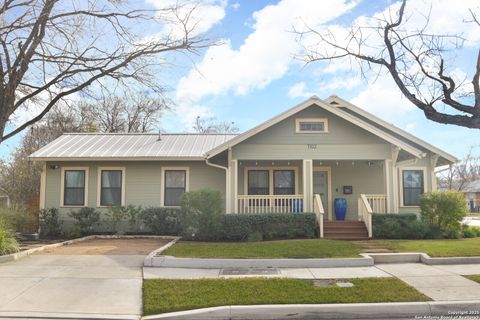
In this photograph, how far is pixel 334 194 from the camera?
59.1 feet

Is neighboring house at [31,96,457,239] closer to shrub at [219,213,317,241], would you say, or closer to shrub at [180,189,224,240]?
shrub at [219,213,317,241]

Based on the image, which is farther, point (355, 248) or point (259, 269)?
point (355, 248)

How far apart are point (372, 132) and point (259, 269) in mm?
8067

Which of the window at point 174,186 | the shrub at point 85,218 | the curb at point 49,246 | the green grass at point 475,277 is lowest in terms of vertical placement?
the green grass at point 475,277

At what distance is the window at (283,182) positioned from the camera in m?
17.9

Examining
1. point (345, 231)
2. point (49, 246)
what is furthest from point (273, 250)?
point (49, 246)

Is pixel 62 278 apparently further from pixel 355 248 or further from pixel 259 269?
pixel 355 248

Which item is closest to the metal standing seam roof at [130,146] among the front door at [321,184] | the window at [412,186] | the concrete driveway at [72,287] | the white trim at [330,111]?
the white trim at [330,111]

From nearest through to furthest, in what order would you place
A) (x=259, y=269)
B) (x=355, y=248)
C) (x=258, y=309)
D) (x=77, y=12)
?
1. (x=258, y=309)
2. (x=259, y=269)
3. (x=355, y=248)
4. (x=77, y=12)

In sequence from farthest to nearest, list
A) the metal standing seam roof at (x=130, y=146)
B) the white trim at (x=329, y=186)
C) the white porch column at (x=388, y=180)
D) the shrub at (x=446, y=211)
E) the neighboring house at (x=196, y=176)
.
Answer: the white trim at (x=329, y=186) → the neighboring house at (x=196, y=176) → the metal standing seam roof at (x=130, y=146) → the white porch column at (x=388, y=180) → the shrub at (x=446, y=211)

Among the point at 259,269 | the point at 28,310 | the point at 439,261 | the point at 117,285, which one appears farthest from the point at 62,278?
the point at 439,261

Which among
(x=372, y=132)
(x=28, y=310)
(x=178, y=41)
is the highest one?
(x=178, y=41)

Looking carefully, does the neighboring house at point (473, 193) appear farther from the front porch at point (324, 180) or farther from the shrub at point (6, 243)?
the shrub at point (6, 243)

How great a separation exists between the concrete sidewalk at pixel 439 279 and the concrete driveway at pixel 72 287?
5.18 metres
